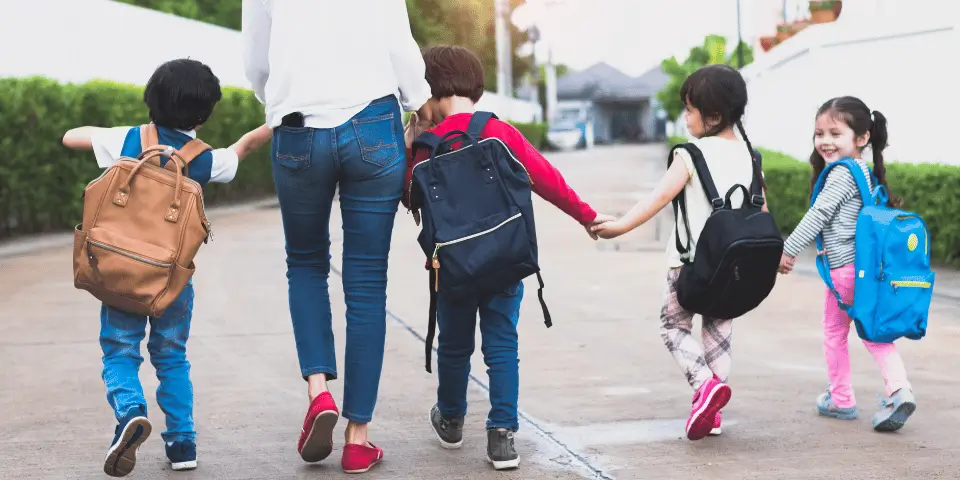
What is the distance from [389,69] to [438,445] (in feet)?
4.53

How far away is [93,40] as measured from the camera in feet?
47.5

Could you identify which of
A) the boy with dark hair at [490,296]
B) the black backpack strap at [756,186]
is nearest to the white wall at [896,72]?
the black backpack strap at [756,186]

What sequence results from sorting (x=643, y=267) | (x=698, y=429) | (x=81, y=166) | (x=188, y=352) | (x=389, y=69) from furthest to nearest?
(x=81, y=166), (x=643, y=267), (x=188, y=352), (x=698, y=429), (x=389, y=69)

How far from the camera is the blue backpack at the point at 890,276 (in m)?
4.54

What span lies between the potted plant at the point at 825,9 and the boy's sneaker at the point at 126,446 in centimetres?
1344

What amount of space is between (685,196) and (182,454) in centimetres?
197

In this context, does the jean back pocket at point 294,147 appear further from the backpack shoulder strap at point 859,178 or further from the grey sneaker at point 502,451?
the backpack shoulder strap at point 859,178

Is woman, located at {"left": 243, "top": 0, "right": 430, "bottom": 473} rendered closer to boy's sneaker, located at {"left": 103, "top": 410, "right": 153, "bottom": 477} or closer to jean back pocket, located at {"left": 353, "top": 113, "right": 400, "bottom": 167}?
jean back pocket, located at {"left": 353, "top": 113, "right": 400, "bottom": 167}

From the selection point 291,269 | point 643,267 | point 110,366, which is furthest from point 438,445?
point 643,267

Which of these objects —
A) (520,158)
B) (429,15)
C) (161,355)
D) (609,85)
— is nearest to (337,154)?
(520,158)

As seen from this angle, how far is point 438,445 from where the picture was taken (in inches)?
175

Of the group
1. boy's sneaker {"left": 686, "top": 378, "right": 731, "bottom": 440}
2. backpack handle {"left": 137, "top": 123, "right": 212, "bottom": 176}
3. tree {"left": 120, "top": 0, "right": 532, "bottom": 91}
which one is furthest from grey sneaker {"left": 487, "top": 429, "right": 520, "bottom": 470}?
tree {"left": 120, "top": 0, "right": 532, "bottom": 91}

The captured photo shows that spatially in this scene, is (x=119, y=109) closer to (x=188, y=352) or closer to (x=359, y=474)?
(x=188, y=352)

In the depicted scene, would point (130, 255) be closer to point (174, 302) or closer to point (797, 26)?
point (174, 302)
